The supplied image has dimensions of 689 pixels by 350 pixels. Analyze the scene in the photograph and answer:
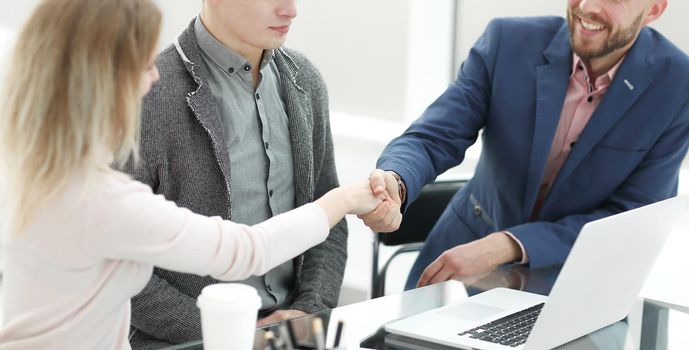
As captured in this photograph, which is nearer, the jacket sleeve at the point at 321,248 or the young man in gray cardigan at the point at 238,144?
the young man in gray cardigan at the point at 238,144

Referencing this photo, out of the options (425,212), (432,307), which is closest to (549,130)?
(425,212)

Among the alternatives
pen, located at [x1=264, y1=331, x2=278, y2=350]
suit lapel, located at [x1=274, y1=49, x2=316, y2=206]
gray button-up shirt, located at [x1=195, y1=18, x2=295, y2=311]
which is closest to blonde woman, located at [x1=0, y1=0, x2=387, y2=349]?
pen, located at [x1=264, y1=331, x2=278, y2=350]

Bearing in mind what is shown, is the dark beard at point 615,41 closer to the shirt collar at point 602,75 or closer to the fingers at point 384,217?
the shirt collar at point 602,75

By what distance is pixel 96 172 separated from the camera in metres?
1.31

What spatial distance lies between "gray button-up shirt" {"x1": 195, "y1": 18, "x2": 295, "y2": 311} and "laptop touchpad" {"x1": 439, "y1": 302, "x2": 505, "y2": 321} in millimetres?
511

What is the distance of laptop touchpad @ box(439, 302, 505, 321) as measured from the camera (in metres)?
1.80

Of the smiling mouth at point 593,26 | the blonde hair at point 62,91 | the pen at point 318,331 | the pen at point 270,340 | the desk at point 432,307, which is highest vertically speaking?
the blonde hair at point 62,91

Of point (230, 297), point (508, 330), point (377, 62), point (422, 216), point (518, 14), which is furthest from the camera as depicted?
point (377, 62)

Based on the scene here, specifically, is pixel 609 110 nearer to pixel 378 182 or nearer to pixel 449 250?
pixel 449 250

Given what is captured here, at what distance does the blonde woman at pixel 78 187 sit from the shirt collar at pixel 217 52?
74cm

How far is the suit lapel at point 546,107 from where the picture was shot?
8.00 feet

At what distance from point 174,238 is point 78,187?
146mm

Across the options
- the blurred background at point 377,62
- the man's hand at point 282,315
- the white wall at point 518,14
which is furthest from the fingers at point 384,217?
the blurred background at point 377,62

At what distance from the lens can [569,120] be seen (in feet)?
8.18
